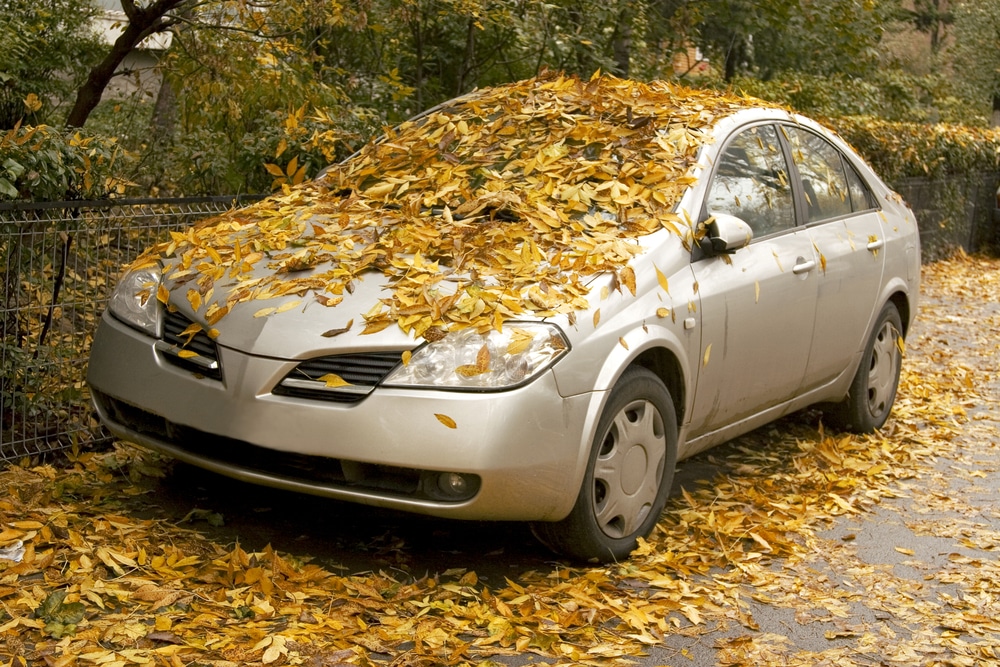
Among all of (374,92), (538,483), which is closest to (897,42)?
(374,92)

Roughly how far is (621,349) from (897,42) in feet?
144

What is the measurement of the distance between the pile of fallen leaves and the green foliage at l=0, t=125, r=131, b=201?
0.71 m

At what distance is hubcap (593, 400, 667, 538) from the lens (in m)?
4.92

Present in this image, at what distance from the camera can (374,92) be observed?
10734 millimetres

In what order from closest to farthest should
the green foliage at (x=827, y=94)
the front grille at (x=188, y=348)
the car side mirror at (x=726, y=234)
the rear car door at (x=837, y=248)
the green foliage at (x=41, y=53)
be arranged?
the front grille at (x=188, y=348), the car side mirror at (x=726, y=234), the rear car door at (x=837, y=248), the green foliage at (x=41, y=53), the green foliage at (x=827, y=94)

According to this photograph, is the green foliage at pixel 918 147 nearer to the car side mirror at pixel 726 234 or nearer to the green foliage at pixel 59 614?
the car side mirror at pixel 726 234

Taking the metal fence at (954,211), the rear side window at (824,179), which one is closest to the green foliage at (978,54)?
the metal fence at (954,211)

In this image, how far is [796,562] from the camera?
532 cm

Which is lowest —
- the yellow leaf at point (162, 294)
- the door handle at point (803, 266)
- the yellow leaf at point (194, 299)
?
the yellow leaf at point (162, 294)

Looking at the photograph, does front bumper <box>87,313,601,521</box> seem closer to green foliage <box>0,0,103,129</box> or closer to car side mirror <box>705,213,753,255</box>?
car side mirror <box>705,213,753,255</box>

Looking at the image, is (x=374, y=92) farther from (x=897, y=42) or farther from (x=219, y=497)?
(x=897, y=42)

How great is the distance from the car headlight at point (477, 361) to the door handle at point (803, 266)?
2.03 metres

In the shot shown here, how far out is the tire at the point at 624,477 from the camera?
481 cm

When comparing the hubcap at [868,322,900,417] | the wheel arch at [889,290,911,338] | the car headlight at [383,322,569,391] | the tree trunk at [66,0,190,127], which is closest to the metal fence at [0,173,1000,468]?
the tree trunk at [66,0,190,127]
